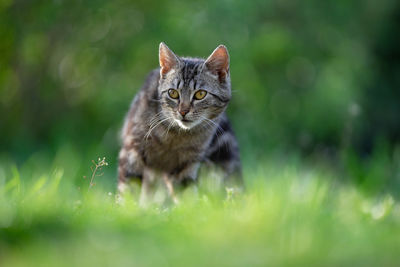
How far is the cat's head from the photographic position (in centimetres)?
359

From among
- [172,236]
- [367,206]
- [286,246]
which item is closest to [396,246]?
[286,246]

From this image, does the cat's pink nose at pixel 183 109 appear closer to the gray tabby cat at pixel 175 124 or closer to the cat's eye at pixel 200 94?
the gray tabby cat at pixel 175 124

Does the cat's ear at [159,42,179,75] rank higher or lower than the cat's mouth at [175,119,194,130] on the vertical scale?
higher

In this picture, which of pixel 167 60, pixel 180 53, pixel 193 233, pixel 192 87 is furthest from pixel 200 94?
pixel 180 53

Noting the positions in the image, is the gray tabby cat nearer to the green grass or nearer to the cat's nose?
the cat's nose

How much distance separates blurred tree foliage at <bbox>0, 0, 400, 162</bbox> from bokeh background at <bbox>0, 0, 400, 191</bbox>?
0.02 meters

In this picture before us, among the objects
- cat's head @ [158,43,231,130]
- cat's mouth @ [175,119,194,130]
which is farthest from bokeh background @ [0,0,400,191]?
cat's mouth @ [175,119,194,130]

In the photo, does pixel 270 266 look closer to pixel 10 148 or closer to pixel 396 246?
pixel 396 246

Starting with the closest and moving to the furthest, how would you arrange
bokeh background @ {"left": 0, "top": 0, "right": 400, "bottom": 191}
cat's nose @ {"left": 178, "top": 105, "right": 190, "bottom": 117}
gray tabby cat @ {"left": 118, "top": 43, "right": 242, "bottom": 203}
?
cat's nose @ {"left": 178, "top": 105, "right": 190, "bottom": 117}
gray tabby cat @ {"left": 118, "top": 43, "right": 242, "bottom": 203}
bokeh background @ {"left": 0, "top": 0, "right": 400, "bottom": 191}

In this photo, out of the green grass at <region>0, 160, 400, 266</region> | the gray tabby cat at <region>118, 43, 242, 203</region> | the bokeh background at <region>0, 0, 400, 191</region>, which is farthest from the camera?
the bokeh background at <region>0, 0, 400, 191</region>

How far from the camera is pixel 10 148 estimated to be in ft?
21.1

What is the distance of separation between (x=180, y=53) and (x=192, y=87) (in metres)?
3.23

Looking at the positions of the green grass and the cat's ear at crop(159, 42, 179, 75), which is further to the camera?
the cat's ear at crop(159, 42, 179, 75)

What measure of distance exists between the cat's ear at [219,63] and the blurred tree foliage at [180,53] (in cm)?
227
